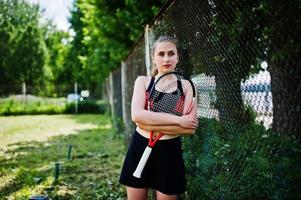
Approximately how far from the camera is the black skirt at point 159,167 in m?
2.63

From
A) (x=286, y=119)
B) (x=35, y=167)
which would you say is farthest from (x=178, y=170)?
(x=35, y=167)

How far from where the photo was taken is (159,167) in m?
2.64

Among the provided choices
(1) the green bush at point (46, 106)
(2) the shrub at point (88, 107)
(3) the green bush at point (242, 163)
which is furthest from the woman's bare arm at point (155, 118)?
(2) the shrub at point (88, 107)

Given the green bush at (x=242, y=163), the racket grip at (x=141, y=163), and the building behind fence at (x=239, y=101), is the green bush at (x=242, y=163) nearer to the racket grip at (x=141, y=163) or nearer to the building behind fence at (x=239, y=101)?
the building behind fence at (x=239, y=101)

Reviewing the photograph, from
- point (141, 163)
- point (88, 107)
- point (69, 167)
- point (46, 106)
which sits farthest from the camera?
point (88, 107)

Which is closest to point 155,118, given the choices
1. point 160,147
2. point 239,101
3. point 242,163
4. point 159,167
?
point 160,147

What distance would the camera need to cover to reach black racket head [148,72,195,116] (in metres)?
2.66

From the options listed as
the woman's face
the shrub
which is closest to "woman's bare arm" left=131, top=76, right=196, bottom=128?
the woman's face

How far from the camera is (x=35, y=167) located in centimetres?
752

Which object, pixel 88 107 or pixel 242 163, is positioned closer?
pixel 242 163

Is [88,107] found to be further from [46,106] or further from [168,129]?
[168,129]

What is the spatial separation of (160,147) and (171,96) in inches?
13.3

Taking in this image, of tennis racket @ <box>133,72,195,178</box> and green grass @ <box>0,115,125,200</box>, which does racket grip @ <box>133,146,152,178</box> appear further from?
green grass @ <box>0,115,125,200</box>

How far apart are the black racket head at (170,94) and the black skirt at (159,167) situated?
21 cm
